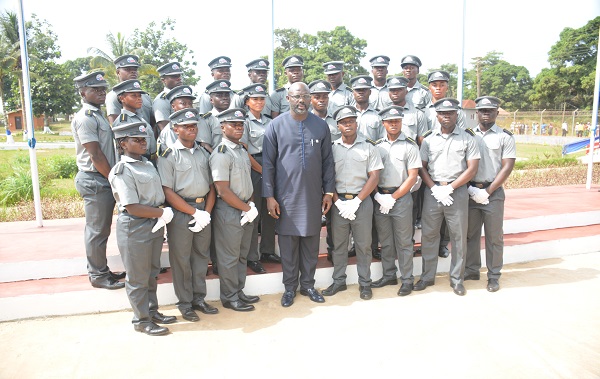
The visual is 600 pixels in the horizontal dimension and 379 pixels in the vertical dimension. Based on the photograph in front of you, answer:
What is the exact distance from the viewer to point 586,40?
3756 cm

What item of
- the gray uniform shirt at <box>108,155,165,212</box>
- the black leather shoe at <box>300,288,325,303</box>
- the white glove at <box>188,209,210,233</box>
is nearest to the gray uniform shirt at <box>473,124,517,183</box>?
the black leather shoe at <box>300,288,325,303</box>

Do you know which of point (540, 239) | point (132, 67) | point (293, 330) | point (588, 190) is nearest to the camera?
point (293, 330)

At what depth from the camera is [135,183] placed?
12.5ft

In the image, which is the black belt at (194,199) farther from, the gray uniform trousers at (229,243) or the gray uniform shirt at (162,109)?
the gray uniform shirt at (162,109)

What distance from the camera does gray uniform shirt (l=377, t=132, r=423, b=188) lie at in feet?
16.0

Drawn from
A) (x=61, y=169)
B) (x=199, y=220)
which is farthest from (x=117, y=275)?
(x=61, y=169)

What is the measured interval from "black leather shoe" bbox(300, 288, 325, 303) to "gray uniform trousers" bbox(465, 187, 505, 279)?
1.94m

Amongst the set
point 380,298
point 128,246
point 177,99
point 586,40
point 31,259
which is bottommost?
point 380,298

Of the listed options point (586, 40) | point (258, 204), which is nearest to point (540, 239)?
point (258, 204)

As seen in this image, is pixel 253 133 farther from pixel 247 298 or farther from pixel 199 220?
pixel 247 298

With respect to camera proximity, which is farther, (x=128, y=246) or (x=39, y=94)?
(x=39, y=94)

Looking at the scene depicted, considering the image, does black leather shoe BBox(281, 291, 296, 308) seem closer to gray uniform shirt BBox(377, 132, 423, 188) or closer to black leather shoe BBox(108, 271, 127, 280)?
gray uniform shirt BBox(377, 132, 423, 188)

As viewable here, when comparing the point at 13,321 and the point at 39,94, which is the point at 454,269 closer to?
the point at 13,321

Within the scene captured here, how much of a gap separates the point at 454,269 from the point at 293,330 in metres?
2.05
